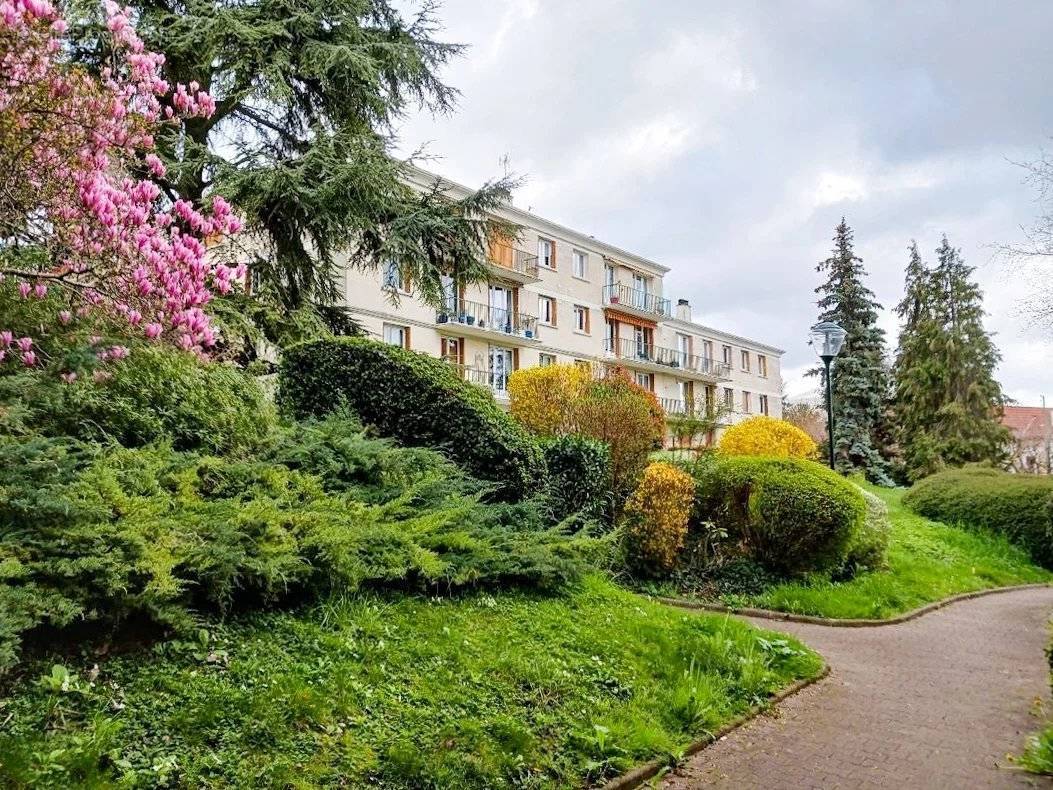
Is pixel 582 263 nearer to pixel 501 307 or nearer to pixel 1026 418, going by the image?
pixel 501 307

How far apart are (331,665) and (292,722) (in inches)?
22.4

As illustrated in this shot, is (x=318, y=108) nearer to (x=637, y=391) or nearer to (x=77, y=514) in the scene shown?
(x=637, y=391)

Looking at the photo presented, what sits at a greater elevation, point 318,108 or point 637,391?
point 318,108

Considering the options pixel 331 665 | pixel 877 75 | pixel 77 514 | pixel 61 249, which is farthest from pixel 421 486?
pixel 877 75

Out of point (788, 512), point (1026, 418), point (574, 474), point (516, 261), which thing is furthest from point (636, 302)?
point (1026, 418)

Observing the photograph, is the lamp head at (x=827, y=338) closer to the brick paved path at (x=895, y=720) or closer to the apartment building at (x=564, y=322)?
the brick paved path at (x=895, y=720)

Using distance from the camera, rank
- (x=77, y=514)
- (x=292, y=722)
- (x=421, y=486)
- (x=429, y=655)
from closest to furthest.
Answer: (x=292, y=722)
(x=77, y=514)
(x=429, y=655)
(x=421, y=486)

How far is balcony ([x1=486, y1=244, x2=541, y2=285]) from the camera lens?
92.3ft

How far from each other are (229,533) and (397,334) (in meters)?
20.6

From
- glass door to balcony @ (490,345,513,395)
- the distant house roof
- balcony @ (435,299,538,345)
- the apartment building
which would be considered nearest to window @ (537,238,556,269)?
the apartment building

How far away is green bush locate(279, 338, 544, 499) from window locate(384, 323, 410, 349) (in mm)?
15454

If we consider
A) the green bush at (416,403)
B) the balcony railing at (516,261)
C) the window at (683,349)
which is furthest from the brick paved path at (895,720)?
the window at (683,349)

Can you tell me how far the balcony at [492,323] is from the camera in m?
26.0

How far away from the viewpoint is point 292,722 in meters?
3.33
